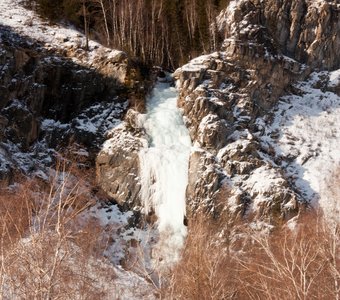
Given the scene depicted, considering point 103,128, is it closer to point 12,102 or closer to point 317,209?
point 12,102

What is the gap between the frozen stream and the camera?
2344 cm

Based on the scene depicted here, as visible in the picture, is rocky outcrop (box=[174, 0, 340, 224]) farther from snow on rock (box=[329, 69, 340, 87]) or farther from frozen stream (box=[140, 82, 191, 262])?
frozen stream (box=[140, 82, 191, 262])

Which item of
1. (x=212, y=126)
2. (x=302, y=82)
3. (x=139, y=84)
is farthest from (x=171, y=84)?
(x=302, y=82)

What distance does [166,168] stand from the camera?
25.4 metres

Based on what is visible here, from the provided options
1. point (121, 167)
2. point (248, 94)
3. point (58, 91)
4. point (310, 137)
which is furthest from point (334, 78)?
point (58, 91)

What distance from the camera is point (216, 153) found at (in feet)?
84.4

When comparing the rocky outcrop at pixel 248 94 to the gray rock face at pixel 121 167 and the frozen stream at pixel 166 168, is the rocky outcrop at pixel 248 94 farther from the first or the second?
the gray rock face at pixel 121 167

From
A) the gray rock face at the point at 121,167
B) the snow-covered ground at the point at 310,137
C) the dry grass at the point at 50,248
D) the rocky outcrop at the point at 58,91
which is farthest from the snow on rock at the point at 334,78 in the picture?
the dry grass at the point at 50,248

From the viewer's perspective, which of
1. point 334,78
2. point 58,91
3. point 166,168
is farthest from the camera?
point 334,78

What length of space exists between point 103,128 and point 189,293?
17.1 m

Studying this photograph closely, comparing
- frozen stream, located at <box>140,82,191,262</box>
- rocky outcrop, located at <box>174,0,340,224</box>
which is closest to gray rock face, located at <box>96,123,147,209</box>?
Answer: frozen stream, located at <box>140,82,191,262</box>

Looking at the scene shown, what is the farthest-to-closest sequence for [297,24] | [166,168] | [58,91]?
1. [297,24]
2. [58,91]
3. [166,168]

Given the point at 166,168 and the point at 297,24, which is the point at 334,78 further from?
the point at 166,168

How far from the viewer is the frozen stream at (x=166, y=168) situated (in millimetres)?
23438
